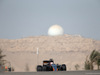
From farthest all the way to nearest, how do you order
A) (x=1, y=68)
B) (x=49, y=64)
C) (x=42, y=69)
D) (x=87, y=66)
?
(x=87, y=66) → (x=49, y=64) → (x=42, y=69) → (x=1, y=68)

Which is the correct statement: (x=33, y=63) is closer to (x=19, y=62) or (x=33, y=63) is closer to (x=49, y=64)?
(x=19, y=62)

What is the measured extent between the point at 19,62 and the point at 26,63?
5.93 m

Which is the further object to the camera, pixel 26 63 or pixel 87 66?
pixel 26 63

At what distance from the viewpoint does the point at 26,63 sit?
19688 cm

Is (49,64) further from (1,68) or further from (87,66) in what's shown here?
(87,66)

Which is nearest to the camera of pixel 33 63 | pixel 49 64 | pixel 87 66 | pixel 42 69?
pixel 42 69

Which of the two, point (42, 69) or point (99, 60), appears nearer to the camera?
point (42, 69)

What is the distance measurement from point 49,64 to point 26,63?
16221 cm

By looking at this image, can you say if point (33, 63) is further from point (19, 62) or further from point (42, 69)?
point (42, 69)

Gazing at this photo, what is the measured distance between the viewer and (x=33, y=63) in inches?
7667

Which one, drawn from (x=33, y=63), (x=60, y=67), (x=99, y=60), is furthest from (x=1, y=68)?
(x=33, y=63)

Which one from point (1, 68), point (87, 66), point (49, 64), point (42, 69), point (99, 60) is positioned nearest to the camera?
point (1, 68)

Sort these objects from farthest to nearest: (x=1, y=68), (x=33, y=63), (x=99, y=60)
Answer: (x=33, y=63), (x=99, y=60), (x=1, y=68)

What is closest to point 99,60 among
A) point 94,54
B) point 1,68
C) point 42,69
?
point 94,54
